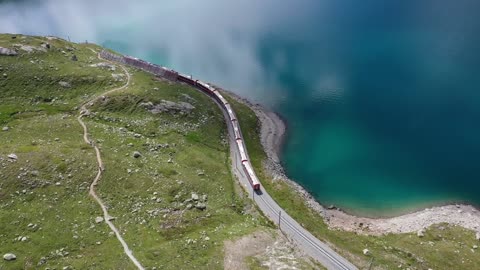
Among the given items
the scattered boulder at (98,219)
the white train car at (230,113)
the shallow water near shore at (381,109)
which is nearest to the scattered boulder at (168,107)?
the white train car at (230,113)

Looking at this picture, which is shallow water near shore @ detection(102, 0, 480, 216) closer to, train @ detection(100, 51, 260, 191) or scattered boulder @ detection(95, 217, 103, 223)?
train @ detection(100, 51, 260, 191)

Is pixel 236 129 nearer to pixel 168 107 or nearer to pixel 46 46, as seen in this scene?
pixel 168 107

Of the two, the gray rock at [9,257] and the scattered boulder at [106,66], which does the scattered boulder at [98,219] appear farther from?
the scattered boulder at [106,66]

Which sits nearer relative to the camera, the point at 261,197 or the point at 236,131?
the point at 261,197

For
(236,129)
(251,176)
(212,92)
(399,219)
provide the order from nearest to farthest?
(399,219)
(251,176)
(236,129)
(212,92)

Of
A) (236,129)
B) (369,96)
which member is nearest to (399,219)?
(236,129)

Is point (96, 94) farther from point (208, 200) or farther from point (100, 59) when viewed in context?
point (208, 200)

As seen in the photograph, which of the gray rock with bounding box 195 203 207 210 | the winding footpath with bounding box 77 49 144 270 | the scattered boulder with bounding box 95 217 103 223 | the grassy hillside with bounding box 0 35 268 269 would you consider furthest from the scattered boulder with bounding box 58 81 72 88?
the gray rock with bounding box 195 203 207 210
